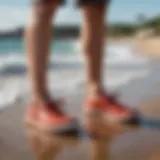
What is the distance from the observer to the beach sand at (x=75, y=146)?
1.51 meters

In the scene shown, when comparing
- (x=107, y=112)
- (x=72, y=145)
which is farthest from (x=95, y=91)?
(x=72, y=145)

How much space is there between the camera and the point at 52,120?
5.73ft

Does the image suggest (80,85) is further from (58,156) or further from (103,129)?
(58,156)

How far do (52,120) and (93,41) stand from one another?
35 cm

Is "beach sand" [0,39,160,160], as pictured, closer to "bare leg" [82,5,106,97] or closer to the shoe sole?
the shoe sole

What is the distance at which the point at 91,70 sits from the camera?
6.41 feet

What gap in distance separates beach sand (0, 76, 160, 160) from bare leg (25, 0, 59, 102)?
6.5 inches

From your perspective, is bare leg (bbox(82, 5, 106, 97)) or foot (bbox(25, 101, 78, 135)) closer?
foot (bbox(25, 101, 78, 135))

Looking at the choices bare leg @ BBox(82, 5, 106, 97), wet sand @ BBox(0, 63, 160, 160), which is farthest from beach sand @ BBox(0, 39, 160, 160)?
bare leg @ BBox(82, 5, 106, 97)

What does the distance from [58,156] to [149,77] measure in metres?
1.86

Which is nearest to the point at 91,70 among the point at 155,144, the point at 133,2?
the point at 155,144

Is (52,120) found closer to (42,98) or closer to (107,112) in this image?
(42,98)

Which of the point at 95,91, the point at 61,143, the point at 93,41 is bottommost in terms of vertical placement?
the point at 61,143

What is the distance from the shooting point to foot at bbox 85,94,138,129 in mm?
1882
